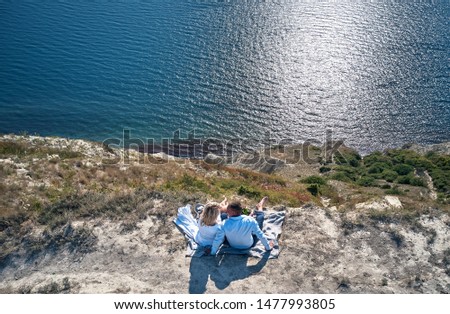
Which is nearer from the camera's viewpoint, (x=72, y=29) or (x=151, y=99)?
(x=151, y=99)

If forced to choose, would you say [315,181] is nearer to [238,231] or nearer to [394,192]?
[394,192]

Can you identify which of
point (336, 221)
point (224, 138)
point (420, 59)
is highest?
point (420, 59)

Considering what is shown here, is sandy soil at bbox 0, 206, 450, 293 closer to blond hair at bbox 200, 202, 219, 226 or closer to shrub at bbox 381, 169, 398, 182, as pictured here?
blond hair at bbox 200, 202, 219, 226

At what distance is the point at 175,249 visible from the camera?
15.8 meters

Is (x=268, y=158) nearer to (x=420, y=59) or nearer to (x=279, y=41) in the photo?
(x=279, y=41)

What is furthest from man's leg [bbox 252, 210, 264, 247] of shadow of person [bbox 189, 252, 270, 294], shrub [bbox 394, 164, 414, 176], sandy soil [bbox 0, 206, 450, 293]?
shrub [bbox 394, 164, 414, 176]

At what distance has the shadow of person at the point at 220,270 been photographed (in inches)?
552

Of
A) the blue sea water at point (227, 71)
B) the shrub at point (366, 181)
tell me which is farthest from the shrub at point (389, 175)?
the blue sea water at point (227, 71)

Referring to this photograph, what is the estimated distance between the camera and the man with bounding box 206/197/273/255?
564 inches

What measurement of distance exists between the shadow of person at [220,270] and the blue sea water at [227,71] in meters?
34.4

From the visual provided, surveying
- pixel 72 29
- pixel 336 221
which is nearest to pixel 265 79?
pixel 72 29

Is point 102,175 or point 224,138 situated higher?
point 224,138

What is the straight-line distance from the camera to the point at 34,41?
60781 mm

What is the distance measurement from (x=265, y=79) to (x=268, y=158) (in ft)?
56.7
